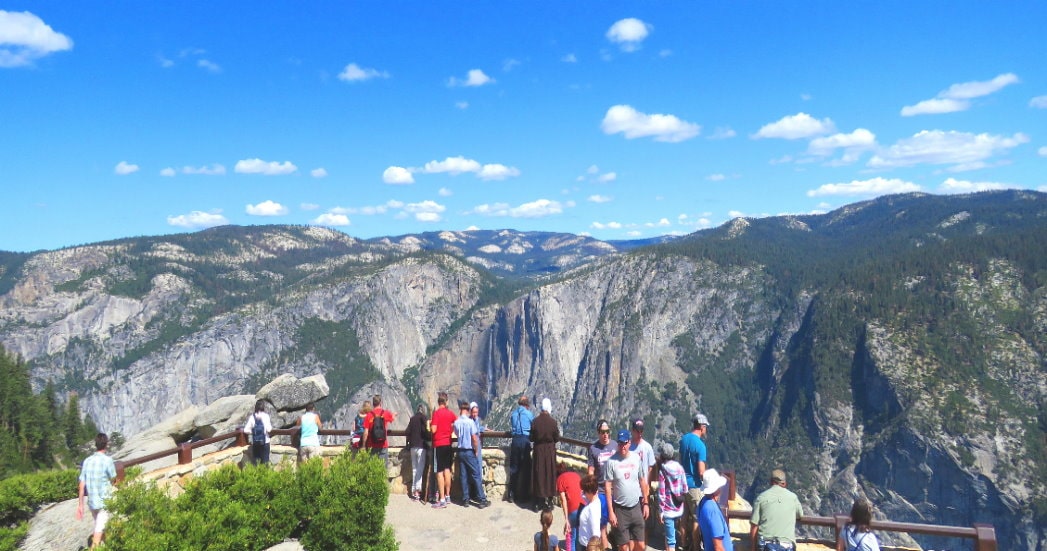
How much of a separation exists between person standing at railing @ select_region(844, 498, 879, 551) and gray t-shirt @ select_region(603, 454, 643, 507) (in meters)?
3.56

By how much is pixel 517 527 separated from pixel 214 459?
9.25 metres

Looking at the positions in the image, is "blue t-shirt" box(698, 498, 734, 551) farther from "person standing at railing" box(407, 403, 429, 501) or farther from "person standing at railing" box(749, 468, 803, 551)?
"person standing at railing" box(407, 403, 429, 501)

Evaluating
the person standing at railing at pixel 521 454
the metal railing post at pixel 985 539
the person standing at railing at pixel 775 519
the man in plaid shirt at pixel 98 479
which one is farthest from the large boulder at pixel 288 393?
the metal railing post at pixel 985 539

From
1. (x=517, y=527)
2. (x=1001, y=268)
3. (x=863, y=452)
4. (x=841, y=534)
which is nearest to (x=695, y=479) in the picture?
(x=841, y=534)

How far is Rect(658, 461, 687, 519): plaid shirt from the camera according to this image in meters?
11.8

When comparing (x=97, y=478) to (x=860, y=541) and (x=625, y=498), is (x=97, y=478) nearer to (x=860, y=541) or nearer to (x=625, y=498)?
(x=625, y=498)

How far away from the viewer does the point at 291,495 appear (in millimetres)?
12258

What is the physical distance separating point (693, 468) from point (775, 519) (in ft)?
6.93

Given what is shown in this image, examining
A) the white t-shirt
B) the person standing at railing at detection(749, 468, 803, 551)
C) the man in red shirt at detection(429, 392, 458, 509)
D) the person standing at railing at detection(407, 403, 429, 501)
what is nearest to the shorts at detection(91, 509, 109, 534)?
the person standing at railing at detection(407, 403, 429, 501)

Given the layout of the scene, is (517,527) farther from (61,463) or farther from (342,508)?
(61,463)

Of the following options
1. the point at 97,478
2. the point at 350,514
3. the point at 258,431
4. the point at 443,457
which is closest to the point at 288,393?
the point at 258,431

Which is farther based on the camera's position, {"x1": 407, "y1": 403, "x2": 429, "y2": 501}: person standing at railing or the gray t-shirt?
{"x1": 407, "y1": 403, "x2": 429, "y2": 501}: person standing at railing

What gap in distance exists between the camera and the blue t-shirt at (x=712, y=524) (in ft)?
34.3

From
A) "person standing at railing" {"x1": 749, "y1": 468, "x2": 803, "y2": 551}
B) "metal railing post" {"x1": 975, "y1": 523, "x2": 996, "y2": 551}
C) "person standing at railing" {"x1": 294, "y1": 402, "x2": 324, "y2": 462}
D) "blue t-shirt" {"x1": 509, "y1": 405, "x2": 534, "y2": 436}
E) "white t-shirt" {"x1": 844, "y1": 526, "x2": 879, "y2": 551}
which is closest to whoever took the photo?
"metal railing post" {"x1": 975, "y1": 523, "x2": 996, "y2": 551}
